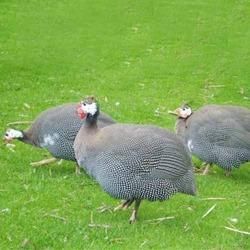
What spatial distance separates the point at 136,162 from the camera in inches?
238

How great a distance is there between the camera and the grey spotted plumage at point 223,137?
7.73 meters

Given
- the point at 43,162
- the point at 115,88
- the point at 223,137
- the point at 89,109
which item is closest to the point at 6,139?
the point at 43,162

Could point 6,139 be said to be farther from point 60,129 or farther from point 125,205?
point 125,205

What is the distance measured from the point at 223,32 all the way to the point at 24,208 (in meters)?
10.2

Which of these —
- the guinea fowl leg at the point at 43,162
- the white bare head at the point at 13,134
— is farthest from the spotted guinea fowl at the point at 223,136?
the white bare head at the point at 13,134

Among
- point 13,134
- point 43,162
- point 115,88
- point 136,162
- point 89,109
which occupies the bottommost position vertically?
point 115,88

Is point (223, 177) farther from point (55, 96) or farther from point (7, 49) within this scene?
point (7, 49)

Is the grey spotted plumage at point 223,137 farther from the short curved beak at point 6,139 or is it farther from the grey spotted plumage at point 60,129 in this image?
the short curved beak at point 6,139

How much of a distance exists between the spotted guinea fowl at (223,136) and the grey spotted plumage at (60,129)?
1.00 metres

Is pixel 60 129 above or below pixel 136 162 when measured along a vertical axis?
below

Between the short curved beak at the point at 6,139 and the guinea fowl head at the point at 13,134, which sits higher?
the guinea fowl head at the point at 13,134

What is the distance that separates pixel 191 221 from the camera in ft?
21.0

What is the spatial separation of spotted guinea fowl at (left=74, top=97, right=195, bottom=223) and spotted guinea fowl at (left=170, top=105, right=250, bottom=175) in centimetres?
154

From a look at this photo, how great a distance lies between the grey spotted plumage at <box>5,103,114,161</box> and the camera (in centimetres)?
734
